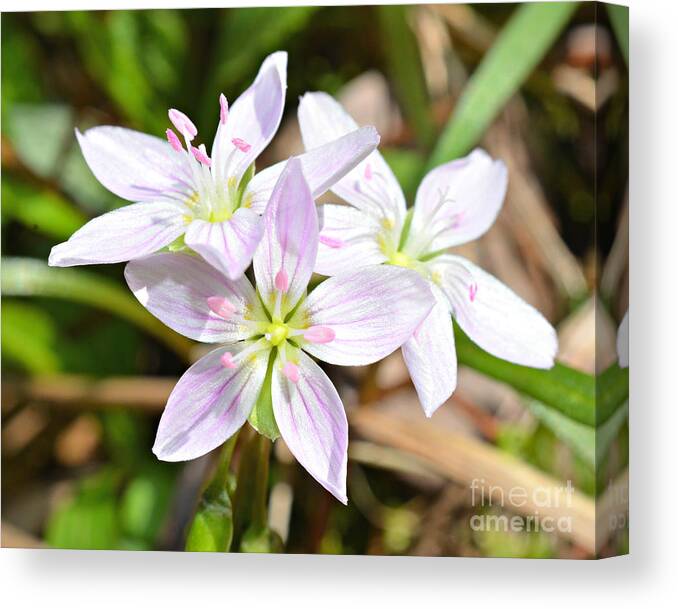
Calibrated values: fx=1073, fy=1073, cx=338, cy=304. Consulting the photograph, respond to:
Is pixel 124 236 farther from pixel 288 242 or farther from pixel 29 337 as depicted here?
pixel 29 337

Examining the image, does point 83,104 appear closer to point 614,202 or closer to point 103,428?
point 103,428

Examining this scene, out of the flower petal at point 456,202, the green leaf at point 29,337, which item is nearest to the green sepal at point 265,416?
the flower petal at point 456,202

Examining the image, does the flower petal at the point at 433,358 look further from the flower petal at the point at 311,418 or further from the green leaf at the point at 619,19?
the green leaf at the point at 619,19

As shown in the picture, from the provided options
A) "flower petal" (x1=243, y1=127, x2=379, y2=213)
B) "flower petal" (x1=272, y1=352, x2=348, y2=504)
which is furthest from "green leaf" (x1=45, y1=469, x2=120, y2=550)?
"flower petal" (x1=243, y1=127, x2=379, y2=213)

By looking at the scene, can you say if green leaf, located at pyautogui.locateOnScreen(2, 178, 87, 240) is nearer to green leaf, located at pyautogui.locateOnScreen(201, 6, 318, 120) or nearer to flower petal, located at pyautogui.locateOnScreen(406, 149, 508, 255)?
green leaf, located at pyautogui.locateOnScreen(201, 6, 318, 120)

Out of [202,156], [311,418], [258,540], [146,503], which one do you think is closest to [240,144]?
[202,156]

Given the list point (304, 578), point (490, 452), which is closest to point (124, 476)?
point (304, 578)

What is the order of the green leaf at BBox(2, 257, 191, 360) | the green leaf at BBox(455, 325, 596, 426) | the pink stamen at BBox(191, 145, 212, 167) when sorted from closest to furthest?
the pink stamen at BBox(191, 145, 212, 167), the green leaf at BBox(455, 325, 596, 426), the green leaf at BBox(2, 257, 191, 360)

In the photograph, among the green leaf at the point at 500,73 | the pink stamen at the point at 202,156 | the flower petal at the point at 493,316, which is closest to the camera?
the pink stamen at the point at 202,156
